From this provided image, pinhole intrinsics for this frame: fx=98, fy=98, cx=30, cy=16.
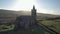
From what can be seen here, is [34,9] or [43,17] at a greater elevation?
[34,9]

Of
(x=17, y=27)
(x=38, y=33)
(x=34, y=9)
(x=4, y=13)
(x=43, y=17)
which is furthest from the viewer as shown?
(x=43, y=17)

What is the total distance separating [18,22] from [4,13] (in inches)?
420

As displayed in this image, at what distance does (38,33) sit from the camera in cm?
1206

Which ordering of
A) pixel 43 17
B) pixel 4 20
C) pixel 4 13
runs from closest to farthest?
1. pixel 4 20
2. pixel 4 13
3. pixel 43 17

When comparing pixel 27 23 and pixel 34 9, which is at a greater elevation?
pixel 34 9

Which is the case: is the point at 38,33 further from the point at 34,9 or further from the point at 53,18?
the point at 53,18

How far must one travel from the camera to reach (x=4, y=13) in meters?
25.3

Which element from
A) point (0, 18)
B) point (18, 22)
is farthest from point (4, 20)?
point (18, 22)

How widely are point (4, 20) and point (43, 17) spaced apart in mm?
10455

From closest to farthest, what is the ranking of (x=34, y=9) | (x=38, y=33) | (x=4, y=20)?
(x=38, y=33) → (x=34, y=9) → (x=4, y=20)

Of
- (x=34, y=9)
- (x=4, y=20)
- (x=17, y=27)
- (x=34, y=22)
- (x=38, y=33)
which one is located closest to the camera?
(x=38, y=33)

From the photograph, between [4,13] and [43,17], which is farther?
[43,17]

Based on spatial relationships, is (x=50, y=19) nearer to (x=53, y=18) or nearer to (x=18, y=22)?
(x=53, y=18)

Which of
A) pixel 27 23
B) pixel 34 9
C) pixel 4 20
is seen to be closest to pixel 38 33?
pixel 27 23
